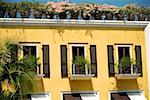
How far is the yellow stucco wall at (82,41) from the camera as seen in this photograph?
79.3ft

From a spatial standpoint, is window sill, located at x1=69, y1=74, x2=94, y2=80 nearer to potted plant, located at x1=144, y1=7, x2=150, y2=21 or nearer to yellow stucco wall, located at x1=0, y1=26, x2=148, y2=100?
yellow stucco wall, located at x1=0, y1=26, x2=148, y2=100

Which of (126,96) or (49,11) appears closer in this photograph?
(49,11)

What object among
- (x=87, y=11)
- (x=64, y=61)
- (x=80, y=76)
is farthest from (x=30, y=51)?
(x=87, y=11)

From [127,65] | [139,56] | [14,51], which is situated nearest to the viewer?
[14,51]

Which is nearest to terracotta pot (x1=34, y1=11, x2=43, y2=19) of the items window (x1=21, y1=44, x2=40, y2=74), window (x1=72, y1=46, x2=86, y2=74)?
window (x1=21, y1=44, x2=40, y2=74)

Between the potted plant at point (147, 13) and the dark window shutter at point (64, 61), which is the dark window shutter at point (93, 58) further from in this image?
the potted plant at point (147, 13)

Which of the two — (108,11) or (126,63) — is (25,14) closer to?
(108,11)

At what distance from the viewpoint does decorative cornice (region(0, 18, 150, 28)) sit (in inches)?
945

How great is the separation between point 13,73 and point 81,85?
4.73 m

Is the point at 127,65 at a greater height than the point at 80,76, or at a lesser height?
greater

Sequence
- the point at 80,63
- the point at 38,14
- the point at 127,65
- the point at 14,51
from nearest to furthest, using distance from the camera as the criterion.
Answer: the point at 14,51, the point at 80,63, the point at 38,14, the point at 127,65

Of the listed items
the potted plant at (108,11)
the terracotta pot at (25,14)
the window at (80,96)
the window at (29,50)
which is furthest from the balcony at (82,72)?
the terracotta pot at (25,14)

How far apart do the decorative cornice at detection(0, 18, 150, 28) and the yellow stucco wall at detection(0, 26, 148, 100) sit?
0.21m

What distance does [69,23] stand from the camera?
80.7 ft
